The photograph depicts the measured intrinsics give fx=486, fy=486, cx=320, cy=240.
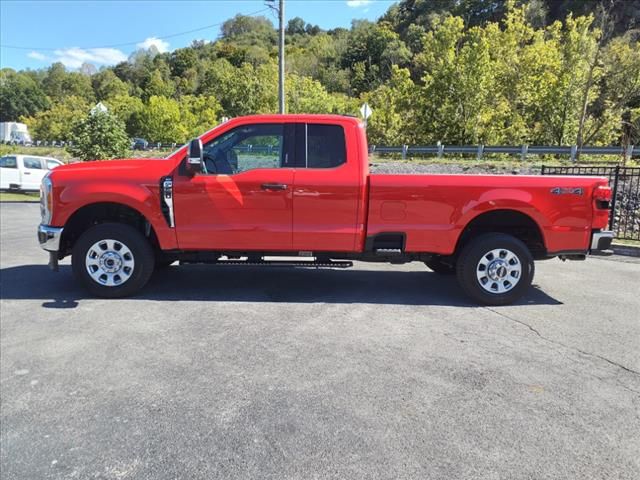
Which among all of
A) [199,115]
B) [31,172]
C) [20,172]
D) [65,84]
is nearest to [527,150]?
[31,172]

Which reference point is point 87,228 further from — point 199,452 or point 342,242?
point 199,452

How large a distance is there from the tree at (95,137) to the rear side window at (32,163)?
1466 millimetres

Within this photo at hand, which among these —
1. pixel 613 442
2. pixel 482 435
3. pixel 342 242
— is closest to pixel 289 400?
pixel 482 435

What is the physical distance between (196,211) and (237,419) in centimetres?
290

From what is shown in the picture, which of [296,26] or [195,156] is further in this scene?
[296,26]

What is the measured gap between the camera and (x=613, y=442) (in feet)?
9.43

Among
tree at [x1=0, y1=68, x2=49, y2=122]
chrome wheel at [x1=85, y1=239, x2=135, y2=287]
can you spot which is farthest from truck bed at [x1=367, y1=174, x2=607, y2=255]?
tree at [x1=0, y1=68, x2=49, y2=122]

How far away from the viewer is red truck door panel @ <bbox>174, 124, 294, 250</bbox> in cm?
539

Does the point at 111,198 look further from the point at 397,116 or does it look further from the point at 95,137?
the point at 397,116

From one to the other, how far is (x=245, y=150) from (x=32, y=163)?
59.5 feet

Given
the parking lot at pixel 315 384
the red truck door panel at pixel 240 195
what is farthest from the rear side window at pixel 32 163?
the red truck door panel at pixel 240 195

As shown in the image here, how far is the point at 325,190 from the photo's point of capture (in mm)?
5383

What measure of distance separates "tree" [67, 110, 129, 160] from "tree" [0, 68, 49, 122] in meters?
124

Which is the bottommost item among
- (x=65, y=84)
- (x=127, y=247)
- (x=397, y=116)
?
(x=127, y=247)
